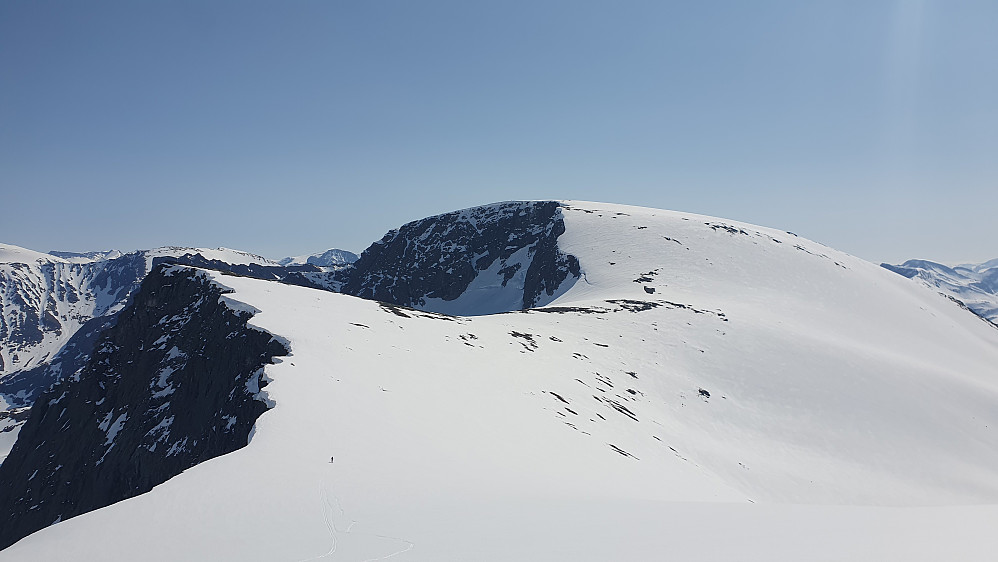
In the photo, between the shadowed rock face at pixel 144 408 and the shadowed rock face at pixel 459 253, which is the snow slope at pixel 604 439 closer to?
the shadowed rock face at pixel 144 408

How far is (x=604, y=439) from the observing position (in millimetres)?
26422

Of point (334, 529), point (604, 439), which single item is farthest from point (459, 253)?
point (334, 529)

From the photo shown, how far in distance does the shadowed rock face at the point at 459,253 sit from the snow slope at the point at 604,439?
145 ft

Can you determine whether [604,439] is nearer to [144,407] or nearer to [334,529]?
[334,529]

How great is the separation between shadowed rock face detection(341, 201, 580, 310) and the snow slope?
145ft

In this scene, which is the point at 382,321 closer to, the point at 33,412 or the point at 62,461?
the point at 62,461

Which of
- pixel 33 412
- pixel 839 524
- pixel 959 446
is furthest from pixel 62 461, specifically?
pixel 959 446

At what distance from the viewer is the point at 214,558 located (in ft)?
27.1

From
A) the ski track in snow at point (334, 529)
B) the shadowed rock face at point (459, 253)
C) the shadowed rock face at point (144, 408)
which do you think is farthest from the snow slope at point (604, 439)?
the shadowed rock face at point (459, 253)

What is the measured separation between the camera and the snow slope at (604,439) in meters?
9.73

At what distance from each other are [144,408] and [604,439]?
111 ft

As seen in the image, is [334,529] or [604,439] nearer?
[334,529]

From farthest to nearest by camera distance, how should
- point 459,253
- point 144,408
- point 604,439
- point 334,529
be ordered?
point 459,253 → point 144,408 → point 604,439 → point 334,529

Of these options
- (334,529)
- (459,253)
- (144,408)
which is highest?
(459,253)
